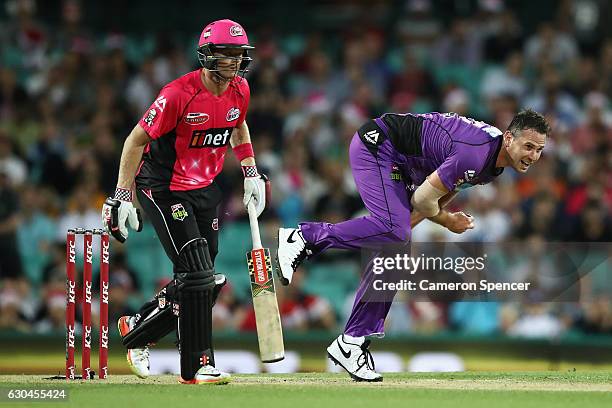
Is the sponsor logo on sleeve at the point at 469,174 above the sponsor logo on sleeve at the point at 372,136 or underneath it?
underneath

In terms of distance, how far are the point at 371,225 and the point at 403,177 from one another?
1.53 ft

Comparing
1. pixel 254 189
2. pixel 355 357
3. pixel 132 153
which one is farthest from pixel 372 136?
pixel 132 153

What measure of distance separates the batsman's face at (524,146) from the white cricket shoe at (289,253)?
4.93 ft

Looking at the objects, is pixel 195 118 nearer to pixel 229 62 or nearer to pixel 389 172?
pixel 229 62

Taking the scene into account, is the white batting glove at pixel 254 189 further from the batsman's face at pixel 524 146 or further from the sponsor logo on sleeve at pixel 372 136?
the batsman's face at pixel 524 146

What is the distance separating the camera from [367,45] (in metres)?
15.8

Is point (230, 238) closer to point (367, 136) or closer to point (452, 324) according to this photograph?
point (452, 324)

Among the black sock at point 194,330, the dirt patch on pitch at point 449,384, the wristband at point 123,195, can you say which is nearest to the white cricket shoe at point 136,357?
the dirt patch on pitch at point 449,384

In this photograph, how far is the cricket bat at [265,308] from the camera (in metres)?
8.18

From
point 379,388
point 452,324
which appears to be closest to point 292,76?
point 452,324

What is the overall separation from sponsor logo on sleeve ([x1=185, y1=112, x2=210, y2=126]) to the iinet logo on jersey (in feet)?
0.23

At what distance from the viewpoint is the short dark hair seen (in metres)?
7.95

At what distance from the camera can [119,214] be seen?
8016 millimetres

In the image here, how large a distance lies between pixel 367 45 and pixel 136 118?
3171mm
